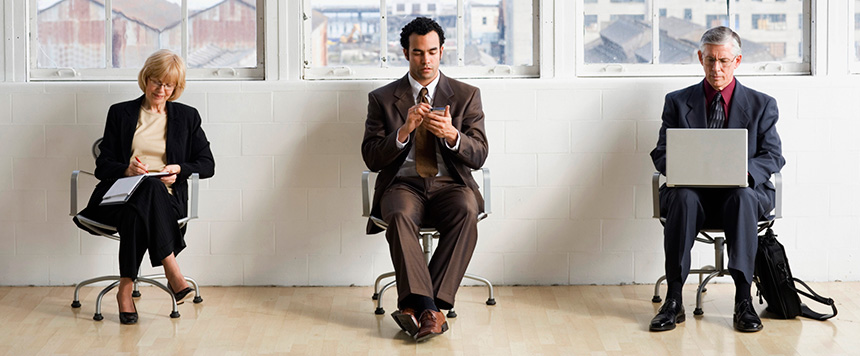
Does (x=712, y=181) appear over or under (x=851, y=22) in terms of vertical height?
under

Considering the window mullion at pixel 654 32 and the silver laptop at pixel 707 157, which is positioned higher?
the window mullion at pixel 654 32

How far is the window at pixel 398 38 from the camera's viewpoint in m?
4.73

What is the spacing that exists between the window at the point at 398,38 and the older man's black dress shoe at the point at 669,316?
4.42ft

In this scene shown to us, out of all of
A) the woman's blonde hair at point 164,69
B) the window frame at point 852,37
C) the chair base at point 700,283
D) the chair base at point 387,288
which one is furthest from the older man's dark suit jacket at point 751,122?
the woman's blonde hair at point 164,69

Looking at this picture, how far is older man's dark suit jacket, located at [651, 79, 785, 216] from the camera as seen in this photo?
405cm

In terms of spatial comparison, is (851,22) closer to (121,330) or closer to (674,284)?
(674,284)

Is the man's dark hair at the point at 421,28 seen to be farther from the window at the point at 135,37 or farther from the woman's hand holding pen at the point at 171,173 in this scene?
the woman's hand holding pen at the point at 171,173

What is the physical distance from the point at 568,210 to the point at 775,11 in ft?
4.44

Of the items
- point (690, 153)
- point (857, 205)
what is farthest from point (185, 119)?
point (857, 205)

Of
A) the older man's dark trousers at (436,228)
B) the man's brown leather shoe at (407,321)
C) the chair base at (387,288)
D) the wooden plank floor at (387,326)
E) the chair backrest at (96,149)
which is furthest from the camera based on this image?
the chair backrest at (96,149)

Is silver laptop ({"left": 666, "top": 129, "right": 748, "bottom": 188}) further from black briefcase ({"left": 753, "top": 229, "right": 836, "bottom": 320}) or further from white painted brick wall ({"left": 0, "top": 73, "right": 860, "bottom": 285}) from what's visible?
white painted brick wall ({"left": 0, "top": 73, "right": 860, "bottom": 285})

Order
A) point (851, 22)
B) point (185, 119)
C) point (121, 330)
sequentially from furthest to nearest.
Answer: point (851, 22) → point (185, 119) → point (121, 330)

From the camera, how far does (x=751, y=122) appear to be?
4.12 m

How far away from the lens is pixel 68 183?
4660mm
